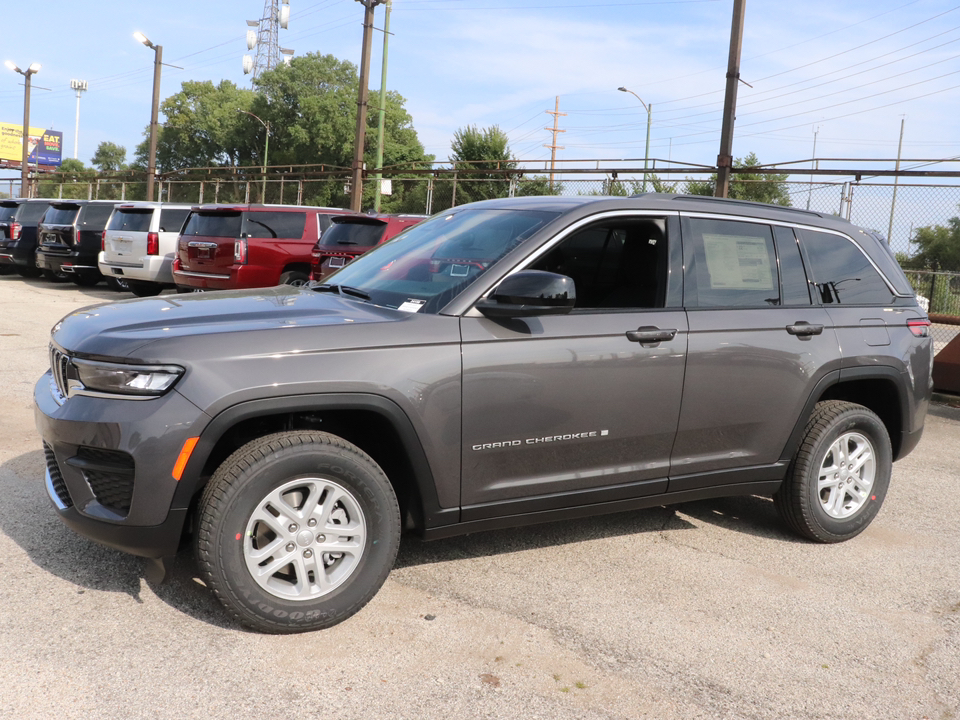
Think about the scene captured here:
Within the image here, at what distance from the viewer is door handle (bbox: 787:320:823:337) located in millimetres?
4770

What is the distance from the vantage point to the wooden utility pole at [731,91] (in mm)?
13773

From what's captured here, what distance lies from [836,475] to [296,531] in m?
3.06

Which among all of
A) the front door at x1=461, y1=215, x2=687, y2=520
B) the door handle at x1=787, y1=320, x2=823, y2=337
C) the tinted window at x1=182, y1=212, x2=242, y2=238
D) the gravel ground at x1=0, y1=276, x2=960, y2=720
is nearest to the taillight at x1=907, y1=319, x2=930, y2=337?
the door handle at x1=787, y1=320, x2=823, y2=337

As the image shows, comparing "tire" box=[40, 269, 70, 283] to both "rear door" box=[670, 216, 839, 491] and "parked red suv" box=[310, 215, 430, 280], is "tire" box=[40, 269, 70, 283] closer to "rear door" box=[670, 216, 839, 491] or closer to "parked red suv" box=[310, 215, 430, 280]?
"parked red suv" box=[310, 215, 430, 280]

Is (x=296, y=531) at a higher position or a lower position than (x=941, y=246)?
lower

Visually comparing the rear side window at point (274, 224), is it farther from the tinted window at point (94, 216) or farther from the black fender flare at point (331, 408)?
the black fender flare at point (331, 408)

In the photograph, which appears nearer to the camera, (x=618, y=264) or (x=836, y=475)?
(x=618, y=264)

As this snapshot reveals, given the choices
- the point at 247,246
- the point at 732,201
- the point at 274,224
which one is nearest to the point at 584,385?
the point at 732,201

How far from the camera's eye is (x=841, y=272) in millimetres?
5129

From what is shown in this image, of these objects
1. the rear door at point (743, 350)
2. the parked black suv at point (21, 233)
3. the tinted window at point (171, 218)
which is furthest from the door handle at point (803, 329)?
the parked black suv at point (21, 233)

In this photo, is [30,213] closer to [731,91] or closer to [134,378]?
[731,91]

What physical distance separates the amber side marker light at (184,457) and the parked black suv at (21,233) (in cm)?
1949

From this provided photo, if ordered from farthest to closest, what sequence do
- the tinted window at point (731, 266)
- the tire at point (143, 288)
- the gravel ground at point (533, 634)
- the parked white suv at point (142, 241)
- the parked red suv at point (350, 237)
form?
the tire at point (143, 288), the parked white suv at point (142, 241), the parked red suv at point (350, 237), the tinted window at point (731, 266), the gravel ground at point (533, 634)

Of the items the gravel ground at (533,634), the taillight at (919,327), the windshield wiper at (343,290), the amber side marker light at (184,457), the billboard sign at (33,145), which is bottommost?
the gravel ground at (533,634)
